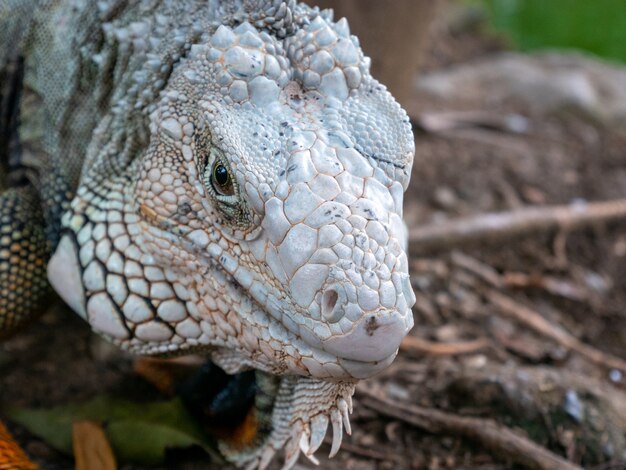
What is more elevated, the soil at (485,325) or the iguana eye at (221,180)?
the iguana eye at (221,180)

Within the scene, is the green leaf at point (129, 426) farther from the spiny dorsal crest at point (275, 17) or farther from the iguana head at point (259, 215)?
the spiny dorsal crest at point (275, 17)

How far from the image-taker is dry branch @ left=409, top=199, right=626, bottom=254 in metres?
5.30

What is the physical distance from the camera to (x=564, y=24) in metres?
11.6

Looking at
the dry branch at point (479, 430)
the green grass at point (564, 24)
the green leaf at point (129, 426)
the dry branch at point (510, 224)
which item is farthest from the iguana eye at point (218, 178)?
the green grass at point (564, 24)

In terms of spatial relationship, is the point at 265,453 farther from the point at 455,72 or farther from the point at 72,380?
the point at 455,72

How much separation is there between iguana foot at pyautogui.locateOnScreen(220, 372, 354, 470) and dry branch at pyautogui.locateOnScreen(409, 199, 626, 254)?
258 cm

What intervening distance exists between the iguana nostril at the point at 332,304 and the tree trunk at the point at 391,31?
291 centimetres

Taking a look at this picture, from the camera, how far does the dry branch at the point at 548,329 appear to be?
4492mm

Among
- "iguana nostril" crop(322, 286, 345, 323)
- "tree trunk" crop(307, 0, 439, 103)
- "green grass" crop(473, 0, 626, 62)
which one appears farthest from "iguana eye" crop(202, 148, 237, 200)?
"green grass" crop(473, 0, 626, 62)

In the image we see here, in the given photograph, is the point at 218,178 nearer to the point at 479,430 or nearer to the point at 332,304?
the point at 332,304

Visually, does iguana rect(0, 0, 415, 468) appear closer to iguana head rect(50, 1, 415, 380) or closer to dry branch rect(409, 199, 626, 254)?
iguana head rect(50, 1, 415, 380)

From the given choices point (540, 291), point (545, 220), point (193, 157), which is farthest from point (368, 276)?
point (545, 220)

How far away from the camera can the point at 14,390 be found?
11.4ft

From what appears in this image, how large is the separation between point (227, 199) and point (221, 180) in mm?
74
